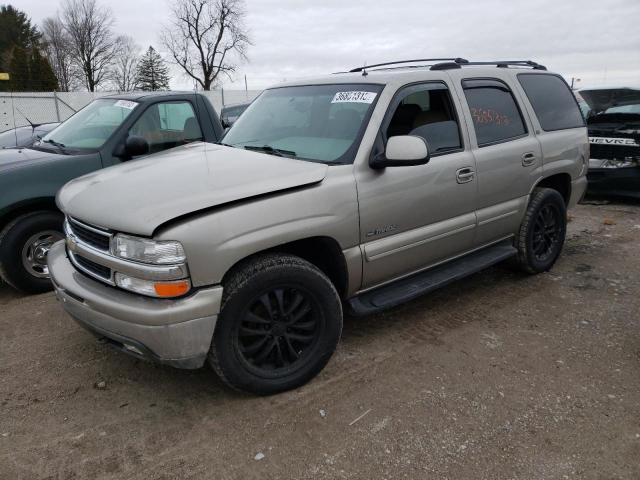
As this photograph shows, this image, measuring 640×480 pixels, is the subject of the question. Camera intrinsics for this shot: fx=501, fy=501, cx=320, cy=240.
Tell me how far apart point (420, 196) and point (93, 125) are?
12.0ft

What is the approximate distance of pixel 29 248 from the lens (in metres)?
4.46

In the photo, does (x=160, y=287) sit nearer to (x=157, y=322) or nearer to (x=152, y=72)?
(x=157, y=322)

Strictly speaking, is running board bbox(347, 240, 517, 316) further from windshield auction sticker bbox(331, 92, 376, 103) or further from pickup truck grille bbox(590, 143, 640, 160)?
pickup truck grille bbox(590, 143, 640, 160)

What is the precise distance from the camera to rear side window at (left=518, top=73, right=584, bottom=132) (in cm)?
457

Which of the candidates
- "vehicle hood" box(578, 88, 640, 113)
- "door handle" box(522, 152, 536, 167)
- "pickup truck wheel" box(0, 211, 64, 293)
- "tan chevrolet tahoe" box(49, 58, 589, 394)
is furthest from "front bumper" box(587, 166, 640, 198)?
"pickup truck wheel" box(0, 211, 64, 293)

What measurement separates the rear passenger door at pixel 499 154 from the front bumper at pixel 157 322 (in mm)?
2385

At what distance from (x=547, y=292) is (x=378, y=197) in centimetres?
224

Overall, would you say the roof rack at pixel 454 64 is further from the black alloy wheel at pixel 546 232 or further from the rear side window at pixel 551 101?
the black alloy wheel at pixel 546 232

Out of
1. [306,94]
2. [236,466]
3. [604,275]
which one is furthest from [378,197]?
[604,275]

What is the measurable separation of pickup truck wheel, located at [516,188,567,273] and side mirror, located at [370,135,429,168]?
1864mm

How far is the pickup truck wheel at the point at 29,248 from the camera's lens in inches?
171

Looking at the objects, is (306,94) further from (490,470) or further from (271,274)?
(490,470)

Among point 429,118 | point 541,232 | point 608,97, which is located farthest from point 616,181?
point 429,118

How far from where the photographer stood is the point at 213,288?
257 centimetres
